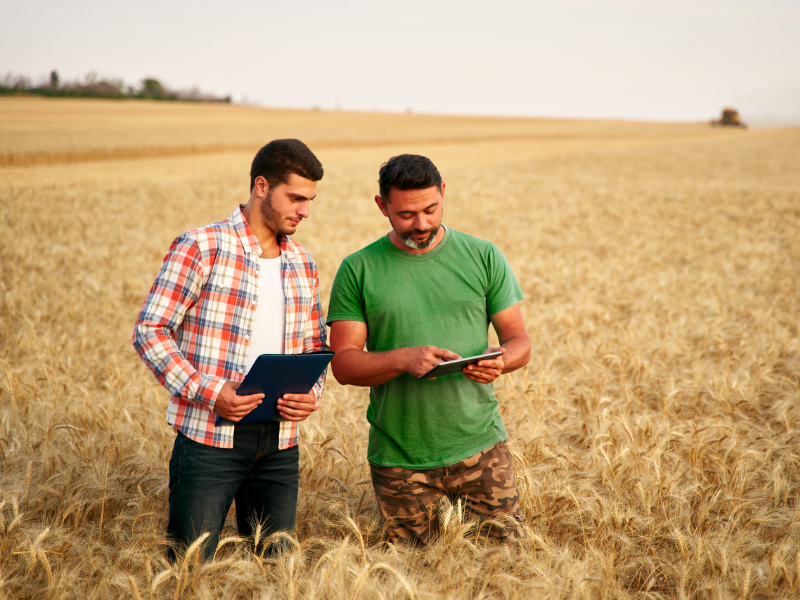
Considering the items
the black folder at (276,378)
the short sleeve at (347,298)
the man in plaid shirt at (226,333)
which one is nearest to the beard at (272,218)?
the man in plaid shirt at (226,333)

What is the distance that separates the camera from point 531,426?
14.2 feet

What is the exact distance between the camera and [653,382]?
213 inches

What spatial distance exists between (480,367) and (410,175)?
2.91 feet

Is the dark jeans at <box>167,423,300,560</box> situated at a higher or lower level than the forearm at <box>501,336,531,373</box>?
lower

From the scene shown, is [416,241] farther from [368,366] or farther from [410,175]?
[368,366]

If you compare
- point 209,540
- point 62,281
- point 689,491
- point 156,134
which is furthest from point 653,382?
point 156,134

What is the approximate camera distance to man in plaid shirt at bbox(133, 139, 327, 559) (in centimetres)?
243

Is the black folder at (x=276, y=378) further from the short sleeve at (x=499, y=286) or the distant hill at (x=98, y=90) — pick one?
the distant hill at (x=98, y=90)

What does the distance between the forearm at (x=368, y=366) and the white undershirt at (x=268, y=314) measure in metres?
0.30

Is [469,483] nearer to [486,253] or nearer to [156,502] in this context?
[486,253]

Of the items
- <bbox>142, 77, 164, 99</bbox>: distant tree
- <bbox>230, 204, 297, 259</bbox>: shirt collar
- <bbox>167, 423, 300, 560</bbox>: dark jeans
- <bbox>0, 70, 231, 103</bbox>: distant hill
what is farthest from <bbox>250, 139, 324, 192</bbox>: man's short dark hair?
<bbox>142, 77, 164, 99</bbox>: distant tree

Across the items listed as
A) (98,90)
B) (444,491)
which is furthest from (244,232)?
(98,90)

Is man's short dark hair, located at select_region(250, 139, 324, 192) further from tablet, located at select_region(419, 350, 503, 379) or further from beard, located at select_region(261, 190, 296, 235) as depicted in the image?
tablet, located at select_region(419, 350, 503, 379)

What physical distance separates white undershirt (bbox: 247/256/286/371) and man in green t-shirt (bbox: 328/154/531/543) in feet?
0.81
